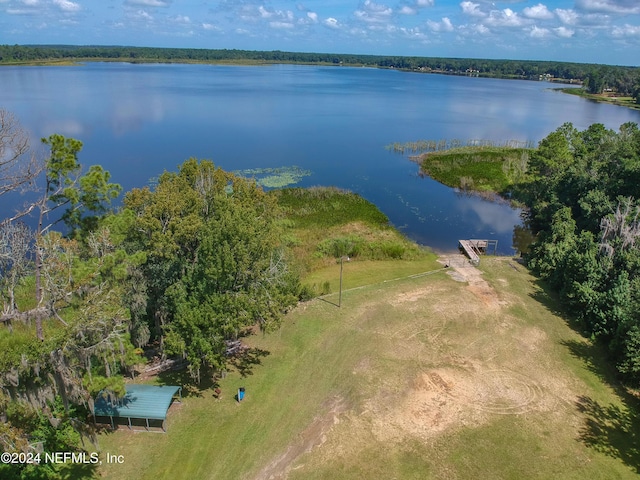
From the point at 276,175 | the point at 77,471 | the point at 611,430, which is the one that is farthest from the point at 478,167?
the point at 77,471

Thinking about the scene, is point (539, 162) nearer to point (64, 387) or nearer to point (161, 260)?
point (161, 260)

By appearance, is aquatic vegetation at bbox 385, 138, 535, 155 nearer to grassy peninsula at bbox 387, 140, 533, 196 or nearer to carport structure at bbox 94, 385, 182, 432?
grassy peninsula at bbox 387, 140, 533, 196

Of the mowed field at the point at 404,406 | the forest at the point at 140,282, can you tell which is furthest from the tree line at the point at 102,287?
the mowed field at the point at 404,406

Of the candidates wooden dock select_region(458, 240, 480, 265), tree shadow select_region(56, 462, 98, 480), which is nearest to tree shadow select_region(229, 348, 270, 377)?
tree shadow select_region(56, 462, 98, 480)

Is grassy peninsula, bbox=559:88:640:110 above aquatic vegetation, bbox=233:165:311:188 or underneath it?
above

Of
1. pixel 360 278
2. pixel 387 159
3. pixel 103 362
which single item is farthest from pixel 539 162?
pixel 103 362

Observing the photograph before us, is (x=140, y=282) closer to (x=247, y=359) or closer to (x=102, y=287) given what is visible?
(x=102, y=287)

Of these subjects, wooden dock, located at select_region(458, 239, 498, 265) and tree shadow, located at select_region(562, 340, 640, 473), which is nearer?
tree shadow, located at select_region(562, 340, 640, 473)

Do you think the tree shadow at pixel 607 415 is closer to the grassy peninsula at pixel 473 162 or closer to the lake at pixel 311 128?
the lake at pixel 311 128
